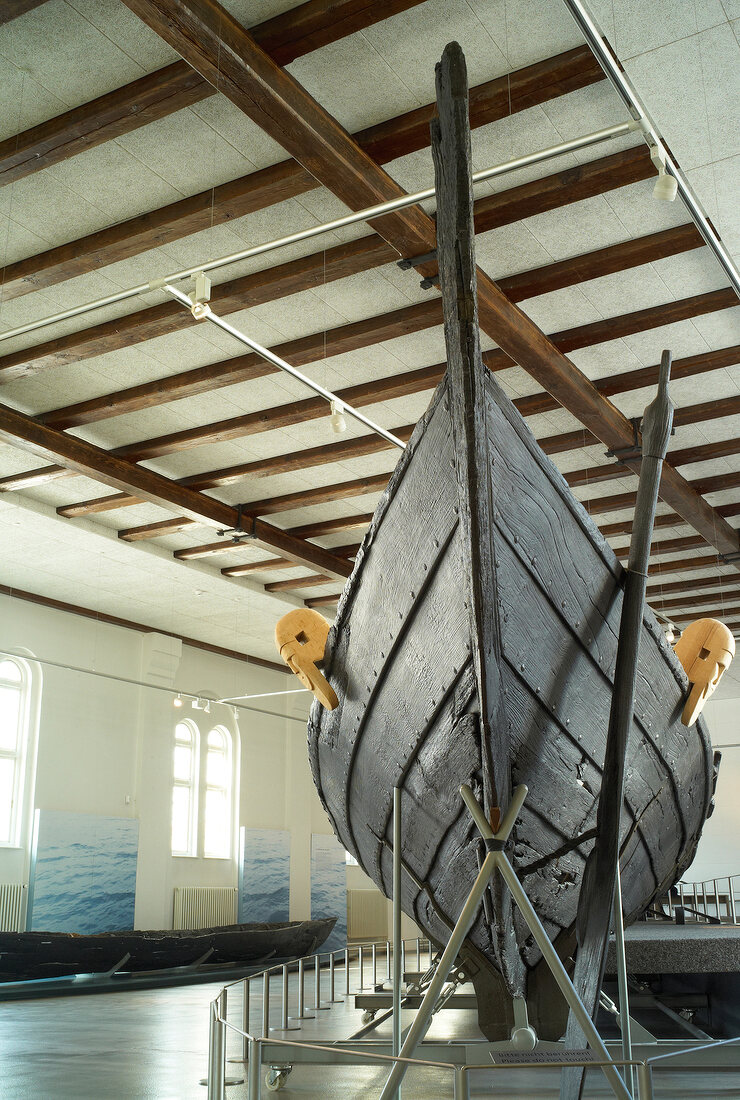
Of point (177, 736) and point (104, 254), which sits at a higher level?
point (104, 254)

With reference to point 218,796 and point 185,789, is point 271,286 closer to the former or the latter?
point 185,789

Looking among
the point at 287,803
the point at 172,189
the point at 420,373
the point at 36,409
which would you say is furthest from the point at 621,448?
the point at 287,803

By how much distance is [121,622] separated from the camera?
47.7 ft

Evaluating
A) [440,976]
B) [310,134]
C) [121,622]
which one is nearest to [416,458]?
[440,976]

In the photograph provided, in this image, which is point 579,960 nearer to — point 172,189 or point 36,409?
point 172,189

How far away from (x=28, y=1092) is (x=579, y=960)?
3.05 m

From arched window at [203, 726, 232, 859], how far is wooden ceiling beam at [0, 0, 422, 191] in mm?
11897

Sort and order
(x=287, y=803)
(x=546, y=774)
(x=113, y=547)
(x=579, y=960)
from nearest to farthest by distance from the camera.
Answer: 1. (x=579, y=960)
2. (x=546, y=774)
3. (x=113, y=547)
4. (x=287, y=803)

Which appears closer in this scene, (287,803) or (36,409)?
(36,409)

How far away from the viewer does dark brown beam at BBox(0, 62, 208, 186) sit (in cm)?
484

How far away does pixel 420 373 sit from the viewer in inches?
312

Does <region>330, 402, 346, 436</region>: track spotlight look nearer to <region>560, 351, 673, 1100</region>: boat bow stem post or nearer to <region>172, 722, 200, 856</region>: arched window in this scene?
<region>560, 351, 673, 1100</region>: boat bow stem post

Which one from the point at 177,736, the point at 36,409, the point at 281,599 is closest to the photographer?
the point at 36,409

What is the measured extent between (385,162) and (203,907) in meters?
12.3
